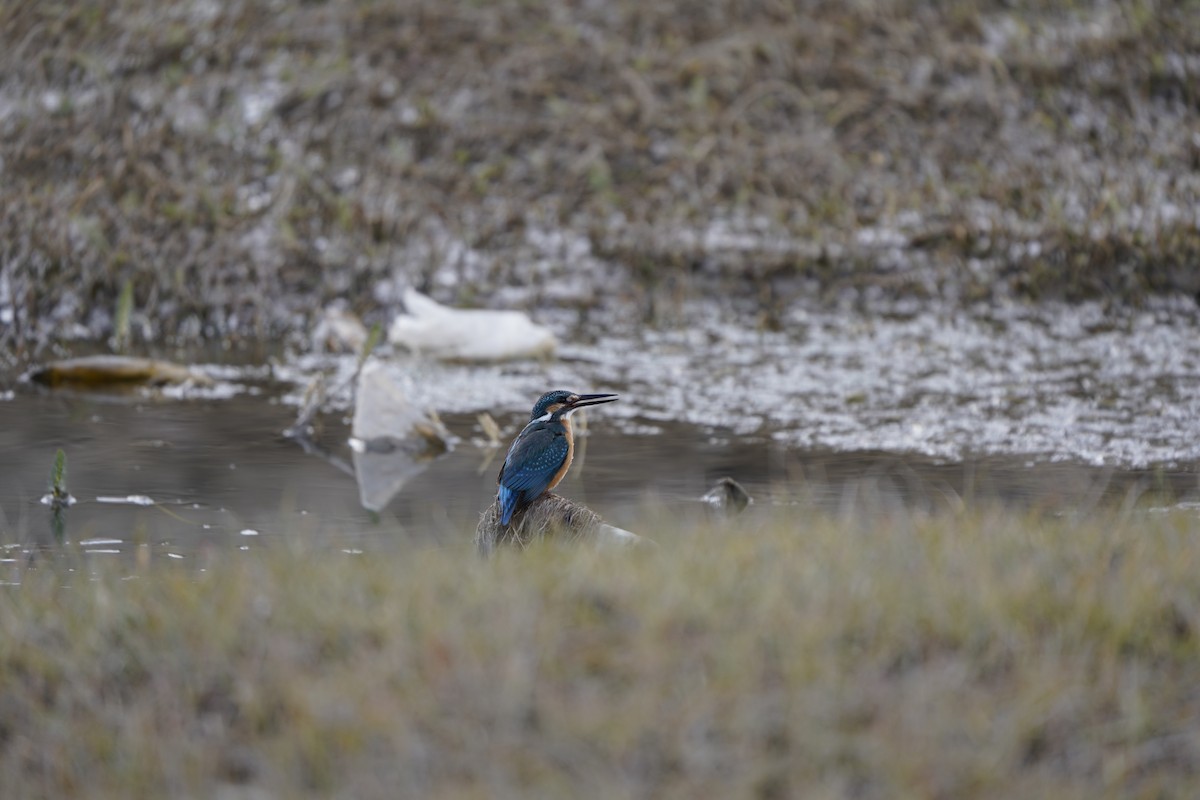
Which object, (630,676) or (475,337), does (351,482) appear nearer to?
(475,337)

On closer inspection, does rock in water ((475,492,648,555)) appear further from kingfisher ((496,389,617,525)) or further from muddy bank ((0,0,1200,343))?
muddy bank ((0,0,1200,343))

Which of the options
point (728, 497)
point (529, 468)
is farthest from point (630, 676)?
point (728, 497)

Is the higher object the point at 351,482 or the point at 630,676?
the point at 630,676

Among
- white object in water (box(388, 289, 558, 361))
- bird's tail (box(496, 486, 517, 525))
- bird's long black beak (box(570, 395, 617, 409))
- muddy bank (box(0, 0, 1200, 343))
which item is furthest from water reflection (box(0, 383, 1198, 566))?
muddy bank (box(0, 0, 1200, 343))

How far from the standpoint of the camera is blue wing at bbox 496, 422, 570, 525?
4293mm

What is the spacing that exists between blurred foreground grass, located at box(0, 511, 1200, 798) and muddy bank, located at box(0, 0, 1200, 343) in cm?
629

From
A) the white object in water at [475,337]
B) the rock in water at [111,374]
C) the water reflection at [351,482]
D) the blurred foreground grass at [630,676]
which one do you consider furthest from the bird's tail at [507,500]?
the white object in water at [475,337]

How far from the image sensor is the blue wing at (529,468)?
4293 millimetres

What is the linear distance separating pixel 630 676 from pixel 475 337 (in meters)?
5.60

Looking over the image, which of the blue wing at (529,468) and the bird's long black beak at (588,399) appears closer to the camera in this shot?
the blue wing at (529,468)

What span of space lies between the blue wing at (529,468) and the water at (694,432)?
0.23 m

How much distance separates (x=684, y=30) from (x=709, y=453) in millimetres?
7040

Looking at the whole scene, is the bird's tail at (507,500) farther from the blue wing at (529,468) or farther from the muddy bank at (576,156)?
the muddy bank at (576,156)

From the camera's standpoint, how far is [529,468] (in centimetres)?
429
